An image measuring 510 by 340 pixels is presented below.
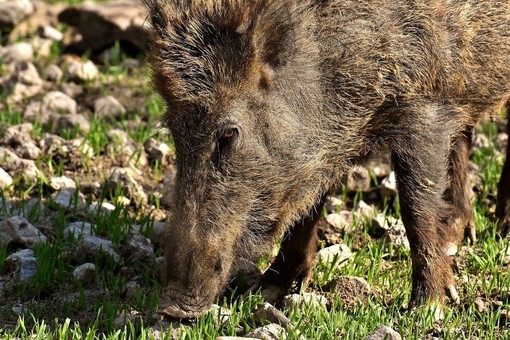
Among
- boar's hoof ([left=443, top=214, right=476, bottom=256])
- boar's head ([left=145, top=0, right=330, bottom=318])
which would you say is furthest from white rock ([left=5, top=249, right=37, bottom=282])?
boar's hoof ([left=443, top=214, right=476, bottom=256])

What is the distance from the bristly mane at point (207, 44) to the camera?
506cm

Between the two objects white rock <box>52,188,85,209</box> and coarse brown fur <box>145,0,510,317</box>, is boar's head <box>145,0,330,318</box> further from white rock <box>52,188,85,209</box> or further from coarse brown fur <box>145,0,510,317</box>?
white rock <box>52,188,85,209</box>

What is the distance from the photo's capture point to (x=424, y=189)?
5.65 meters

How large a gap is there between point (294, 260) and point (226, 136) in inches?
45.2

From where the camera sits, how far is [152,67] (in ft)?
17.0

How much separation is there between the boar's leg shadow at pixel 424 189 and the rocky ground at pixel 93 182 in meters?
0.27

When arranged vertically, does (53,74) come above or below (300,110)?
below

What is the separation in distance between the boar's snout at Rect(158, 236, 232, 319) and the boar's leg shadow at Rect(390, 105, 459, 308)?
115cm

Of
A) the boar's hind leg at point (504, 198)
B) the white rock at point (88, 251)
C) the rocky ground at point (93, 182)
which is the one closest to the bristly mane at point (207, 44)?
the rocky ground at point (93, 182)

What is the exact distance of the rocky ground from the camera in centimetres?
572

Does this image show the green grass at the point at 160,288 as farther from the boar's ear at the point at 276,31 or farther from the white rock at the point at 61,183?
the boar's ear at the point at 276,31

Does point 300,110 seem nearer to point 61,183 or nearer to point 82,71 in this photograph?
point 61,183

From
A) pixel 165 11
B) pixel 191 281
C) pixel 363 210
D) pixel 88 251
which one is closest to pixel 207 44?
pixel 165 11

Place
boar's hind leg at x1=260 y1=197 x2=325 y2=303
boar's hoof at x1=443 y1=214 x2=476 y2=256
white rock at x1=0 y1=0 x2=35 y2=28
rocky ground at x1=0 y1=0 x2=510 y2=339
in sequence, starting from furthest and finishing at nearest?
1. white rock at x1=0 y1=0 x2=35 y2=28
2. boar's hoof at x1=443 y1=214 x2=476 y2=256
3. boar's hind leg at x1=260 y1=197 x2=325 y2=303
4. rocky ground at x1=0 y1=0 x2=510 y2=339
